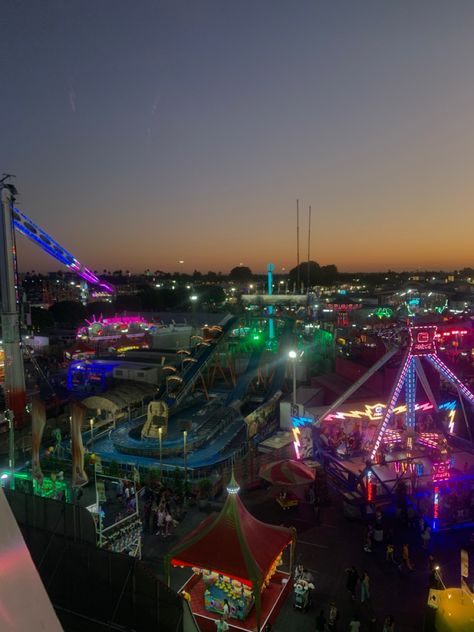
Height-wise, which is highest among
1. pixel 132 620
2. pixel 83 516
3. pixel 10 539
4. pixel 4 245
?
pixel 4 245

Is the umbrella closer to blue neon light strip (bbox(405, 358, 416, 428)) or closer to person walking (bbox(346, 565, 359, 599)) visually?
person walking (bbox(346, 565, 359, 599))

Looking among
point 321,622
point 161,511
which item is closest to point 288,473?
point 161,511

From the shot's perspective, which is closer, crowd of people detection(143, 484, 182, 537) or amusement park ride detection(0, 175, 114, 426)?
crowd of people detection(143, 484, 182, 537)


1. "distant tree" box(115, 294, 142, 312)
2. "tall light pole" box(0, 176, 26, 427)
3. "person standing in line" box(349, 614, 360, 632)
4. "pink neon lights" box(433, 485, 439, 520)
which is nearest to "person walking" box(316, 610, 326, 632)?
"person standing in line" box(349, 614, 360, 632)

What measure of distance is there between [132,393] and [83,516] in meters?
16.8

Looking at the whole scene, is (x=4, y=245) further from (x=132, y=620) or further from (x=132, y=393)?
(x=132, y=620)

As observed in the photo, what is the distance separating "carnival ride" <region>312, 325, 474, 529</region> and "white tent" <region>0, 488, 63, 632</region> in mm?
12647

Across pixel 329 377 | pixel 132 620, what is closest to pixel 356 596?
pixel 132 620

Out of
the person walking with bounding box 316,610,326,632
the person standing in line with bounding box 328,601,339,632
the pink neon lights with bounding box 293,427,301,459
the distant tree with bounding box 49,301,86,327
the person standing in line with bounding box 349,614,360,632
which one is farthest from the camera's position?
the distant tree with bounding box 49,301,86,327

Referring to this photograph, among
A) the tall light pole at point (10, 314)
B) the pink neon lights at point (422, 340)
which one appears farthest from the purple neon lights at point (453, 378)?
the tall light pole at point (10, 314)

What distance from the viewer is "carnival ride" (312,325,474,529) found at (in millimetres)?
14312

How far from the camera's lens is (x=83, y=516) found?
10281mm

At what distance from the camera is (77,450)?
1327cm

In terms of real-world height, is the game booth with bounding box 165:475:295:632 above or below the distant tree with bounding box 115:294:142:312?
below
